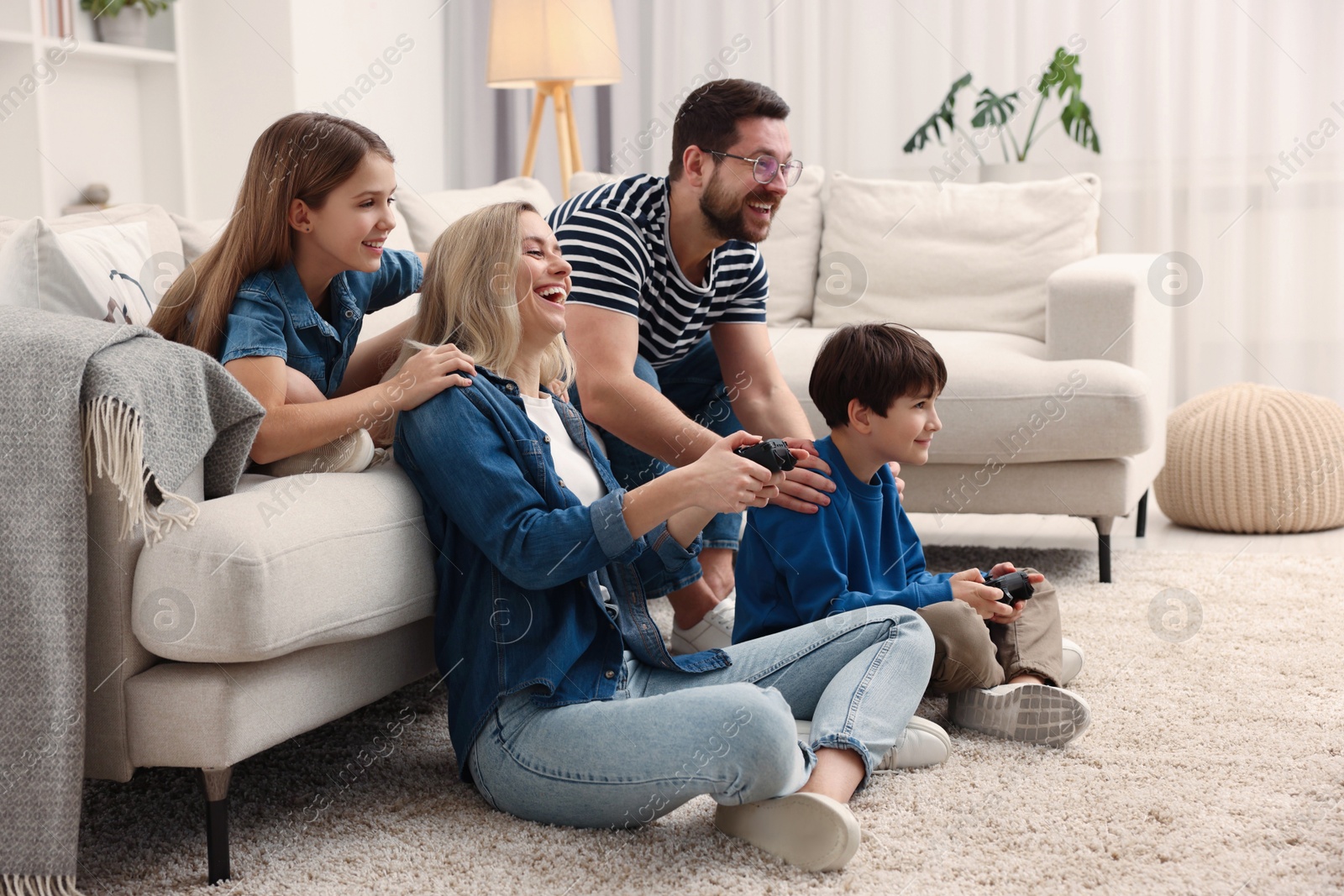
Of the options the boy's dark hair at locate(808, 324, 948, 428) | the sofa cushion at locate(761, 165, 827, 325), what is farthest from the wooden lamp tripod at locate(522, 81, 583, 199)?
the boy's dark hair at locate(808, 324, 948, 428)

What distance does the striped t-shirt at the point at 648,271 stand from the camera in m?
1.87

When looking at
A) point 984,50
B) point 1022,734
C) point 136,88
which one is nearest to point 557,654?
point 1022,734

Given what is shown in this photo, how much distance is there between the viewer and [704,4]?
13.9 feet

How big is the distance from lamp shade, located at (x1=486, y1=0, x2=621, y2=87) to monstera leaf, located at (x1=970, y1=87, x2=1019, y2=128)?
3.69 feet

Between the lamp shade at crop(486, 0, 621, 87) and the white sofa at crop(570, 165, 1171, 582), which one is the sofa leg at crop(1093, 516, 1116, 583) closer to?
the white sofa at crop(570, 165, 1171, 582)

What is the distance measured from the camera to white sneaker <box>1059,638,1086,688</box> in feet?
5.79

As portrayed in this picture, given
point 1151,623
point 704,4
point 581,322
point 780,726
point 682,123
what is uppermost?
point 704,4

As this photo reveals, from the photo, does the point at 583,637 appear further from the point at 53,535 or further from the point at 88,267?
the point at 88,267

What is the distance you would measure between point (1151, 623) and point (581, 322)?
1.09m

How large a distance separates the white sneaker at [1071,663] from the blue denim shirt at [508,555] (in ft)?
2.10

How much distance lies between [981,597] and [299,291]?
2.99ft

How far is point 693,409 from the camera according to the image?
7.28 feet

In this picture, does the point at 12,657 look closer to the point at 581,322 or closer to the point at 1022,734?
the point at 581,322

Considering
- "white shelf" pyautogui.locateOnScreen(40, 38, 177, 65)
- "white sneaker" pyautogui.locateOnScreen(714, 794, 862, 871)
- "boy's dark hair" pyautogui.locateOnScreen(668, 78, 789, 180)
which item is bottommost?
"white sneaker" pyautogui.locateOnScreen(714, 794, 862, 871)
